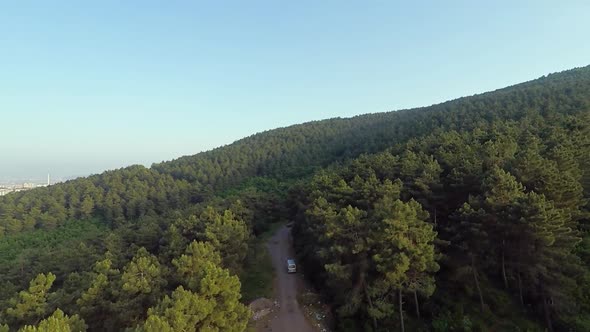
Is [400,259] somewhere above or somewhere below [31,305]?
above

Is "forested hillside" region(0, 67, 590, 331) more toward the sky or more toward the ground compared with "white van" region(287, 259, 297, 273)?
more toward the sky

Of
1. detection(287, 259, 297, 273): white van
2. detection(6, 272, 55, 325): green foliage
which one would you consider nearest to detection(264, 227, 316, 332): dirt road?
detection(287, 259, 297, 273): white van

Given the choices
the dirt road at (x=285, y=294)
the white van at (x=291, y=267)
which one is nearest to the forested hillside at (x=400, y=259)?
the white van at (x=291, y=267)

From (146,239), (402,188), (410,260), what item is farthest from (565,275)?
(146,239)

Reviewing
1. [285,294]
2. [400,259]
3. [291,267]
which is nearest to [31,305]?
[285,294]

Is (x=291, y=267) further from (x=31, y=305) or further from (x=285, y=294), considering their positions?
(x=31, y=305)

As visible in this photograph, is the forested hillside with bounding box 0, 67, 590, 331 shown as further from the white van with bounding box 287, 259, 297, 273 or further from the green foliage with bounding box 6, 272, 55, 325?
the white van with bounding box 287, 259, 297, 273

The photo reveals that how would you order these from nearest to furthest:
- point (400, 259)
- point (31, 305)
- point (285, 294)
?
point (400, 259)
point (31, 305)
point (285, 294)

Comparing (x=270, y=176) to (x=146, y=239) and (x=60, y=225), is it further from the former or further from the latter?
(x=146, y=239)
